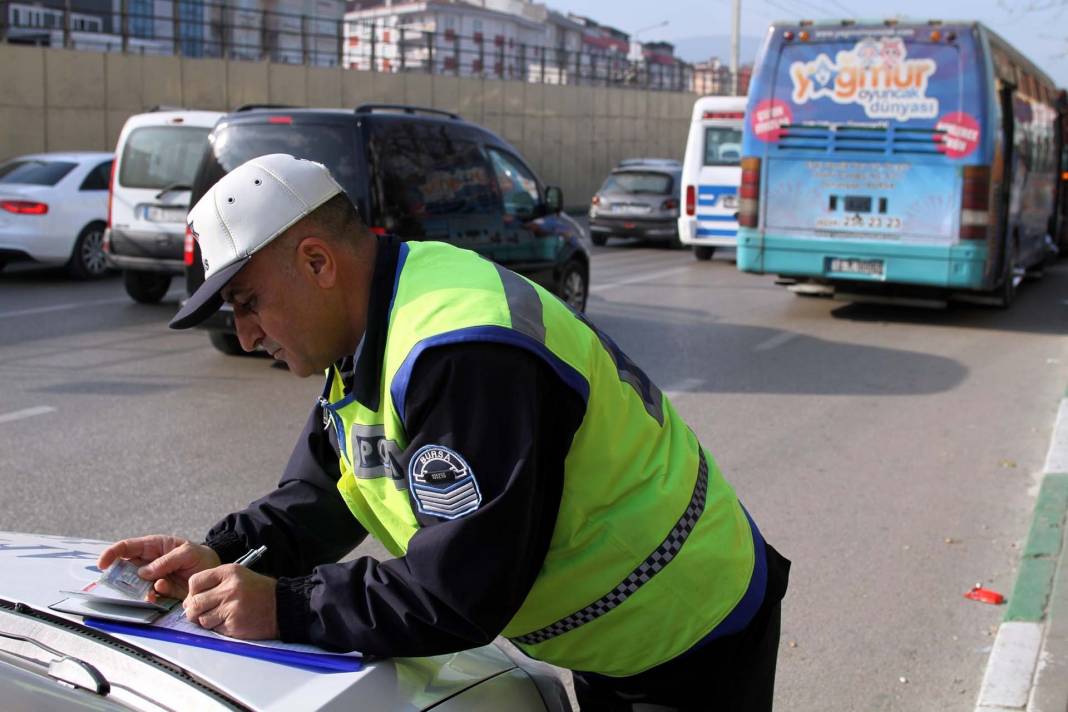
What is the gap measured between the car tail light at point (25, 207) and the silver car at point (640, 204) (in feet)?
34.4

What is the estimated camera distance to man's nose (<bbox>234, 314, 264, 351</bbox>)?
6.57 feet

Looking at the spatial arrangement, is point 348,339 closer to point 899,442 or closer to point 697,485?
point 697,485

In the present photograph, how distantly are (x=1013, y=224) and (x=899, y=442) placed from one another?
23.3 ft

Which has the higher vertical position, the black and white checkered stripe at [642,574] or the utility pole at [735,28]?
the utility pole at [735,28]

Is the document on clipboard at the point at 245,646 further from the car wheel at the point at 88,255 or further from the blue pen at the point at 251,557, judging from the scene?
the car wheel at the point at 88,255

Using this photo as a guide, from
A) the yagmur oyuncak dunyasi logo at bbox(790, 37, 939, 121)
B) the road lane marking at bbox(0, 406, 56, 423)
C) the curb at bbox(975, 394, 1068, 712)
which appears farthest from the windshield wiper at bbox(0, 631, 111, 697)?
the yagmur oyuncak dunyasi logo at bbox(790, 37, 939, 121)

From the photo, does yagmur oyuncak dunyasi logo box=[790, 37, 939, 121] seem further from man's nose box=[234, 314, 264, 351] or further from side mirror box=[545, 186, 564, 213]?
man's nose box=[234, 314, 264, 351]

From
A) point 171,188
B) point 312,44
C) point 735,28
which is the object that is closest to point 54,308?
point 171,188

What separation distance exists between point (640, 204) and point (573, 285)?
1026 centimetres

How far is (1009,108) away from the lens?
525 inches

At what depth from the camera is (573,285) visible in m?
11.5

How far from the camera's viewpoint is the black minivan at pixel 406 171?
8.69 metres

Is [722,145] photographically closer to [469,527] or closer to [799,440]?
[799,440]

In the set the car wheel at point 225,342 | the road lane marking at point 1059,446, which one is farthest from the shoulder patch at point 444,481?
the car wheel at point 225,342
